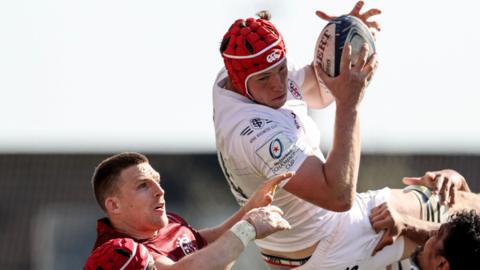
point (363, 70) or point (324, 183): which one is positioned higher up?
point (363, 70)

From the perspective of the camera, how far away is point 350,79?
8.93 m

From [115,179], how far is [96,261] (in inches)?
31.0

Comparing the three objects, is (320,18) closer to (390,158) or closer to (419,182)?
(419,182)

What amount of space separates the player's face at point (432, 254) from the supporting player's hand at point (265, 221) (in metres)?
0.82

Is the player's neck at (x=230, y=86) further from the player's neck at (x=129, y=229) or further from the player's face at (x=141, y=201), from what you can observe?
the player's neck at (x=129, y=229)

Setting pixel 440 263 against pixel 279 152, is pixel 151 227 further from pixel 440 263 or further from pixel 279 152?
pixel 440 263

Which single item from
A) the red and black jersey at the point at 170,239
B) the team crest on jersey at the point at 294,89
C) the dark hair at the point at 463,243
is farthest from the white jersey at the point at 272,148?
the dark hair at the point at 463,243

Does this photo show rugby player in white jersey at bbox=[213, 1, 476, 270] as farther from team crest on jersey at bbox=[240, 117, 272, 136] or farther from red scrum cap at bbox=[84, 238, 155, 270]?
red scrum cap at bbox=[84, 238, 155, 270]

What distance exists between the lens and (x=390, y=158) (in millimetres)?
26125

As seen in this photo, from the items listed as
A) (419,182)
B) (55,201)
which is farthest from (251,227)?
(55,201)

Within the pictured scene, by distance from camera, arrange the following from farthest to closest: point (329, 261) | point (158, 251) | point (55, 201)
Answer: point (55, 201) → point (329, 261) → point (158, 251)

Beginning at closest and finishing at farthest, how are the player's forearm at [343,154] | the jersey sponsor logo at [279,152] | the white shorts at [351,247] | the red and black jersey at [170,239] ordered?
1. the red and black jersey at [170,239]
2. the player's forearm at [343,154]
3. the jersey sponsor logo at [279,152]
4. the white shorts at [351,247]

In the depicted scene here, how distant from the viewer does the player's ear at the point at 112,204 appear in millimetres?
8680

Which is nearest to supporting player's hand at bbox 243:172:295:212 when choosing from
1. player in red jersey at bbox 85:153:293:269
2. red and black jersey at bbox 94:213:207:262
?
player in red jersey at bbox 85:153:293:269
